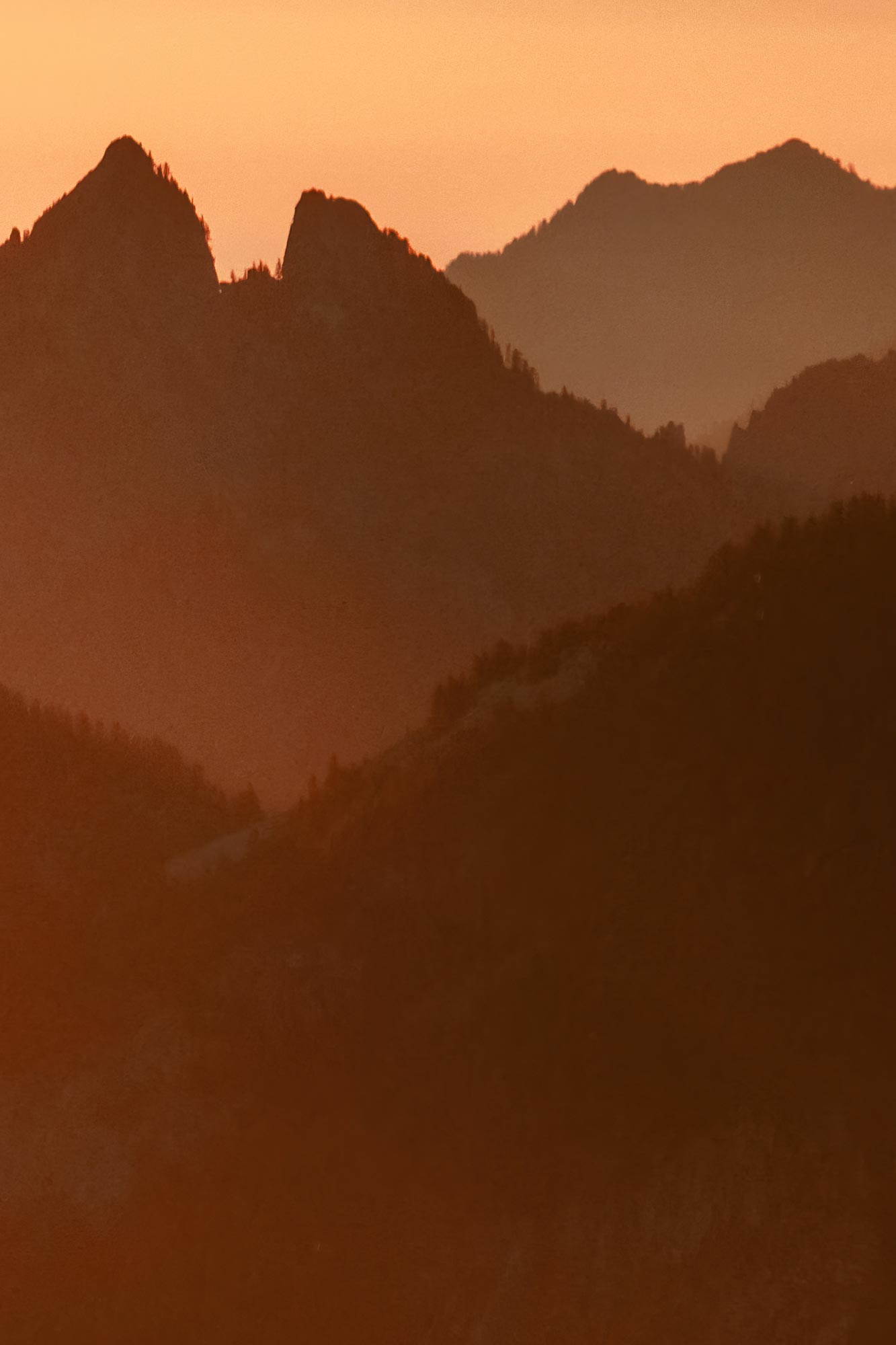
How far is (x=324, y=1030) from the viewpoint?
50.3m

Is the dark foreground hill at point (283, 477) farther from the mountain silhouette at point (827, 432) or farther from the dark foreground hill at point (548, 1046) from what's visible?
the dark foreground hill at point (548, 1046)

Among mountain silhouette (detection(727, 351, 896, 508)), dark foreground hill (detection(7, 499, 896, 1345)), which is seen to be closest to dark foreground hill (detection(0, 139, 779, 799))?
mountain silhouette (detection(727, 351, 896, 508))

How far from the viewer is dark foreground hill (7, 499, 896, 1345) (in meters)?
45.5

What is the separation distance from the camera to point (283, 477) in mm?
163000

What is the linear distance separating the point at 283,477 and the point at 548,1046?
381 feet

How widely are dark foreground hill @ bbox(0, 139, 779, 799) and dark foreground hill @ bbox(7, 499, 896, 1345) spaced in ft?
290

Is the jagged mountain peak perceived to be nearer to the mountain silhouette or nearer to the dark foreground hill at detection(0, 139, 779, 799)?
the dark foreground hill at detection(0, 139, 779, 799)

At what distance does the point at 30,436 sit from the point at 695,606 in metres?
113

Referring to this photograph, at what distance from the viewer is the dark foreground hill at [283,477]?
14862 cm

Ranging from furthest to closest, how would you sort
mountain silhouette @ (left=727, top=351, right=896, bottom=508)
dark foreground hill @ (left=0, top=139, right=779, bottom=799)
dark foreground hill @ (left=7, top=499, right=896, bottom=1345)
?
mountain silhouette @ (left=727, top=351, right=896, bottom=508) < dark foreground hill @ (left=0, top=139, right=779, bottom=799) < dark foreground hill @ (left=7, top=499, right=896, bottom=1345)

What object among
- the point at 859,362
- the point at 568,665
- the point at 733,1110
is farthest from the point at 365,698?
the point at 733,1110

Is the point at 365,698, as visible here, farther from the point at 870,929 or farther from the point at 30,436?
Answer: the point at 870,929

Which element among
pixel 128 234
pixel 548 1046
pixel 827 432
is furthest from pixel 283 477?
pixel 548 1046

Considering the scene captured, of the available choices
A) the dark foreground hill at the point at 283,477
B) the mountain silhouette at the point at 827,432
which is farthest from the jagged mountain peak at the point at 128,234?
the mountain silhouette at the point at 827,432
